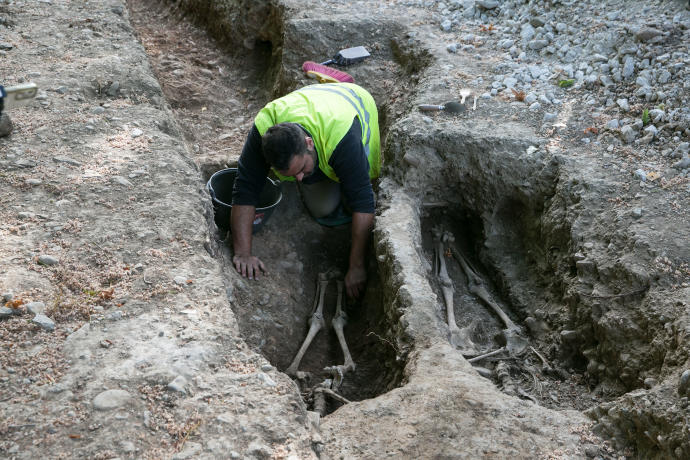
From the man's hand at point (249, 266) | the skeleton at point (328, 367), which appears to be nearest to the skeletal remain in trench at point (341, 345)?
the skeleton at point (328, 367)

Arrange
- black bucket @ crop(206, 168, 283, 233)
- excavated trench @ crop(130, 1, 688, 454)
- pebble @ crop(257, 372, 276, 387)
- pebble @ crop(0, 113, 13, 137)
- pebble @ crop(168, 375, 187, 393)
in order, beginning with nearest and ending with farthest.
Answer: pebble @ crop(168, 375, 187, 393)
pebble @ crop(257, 372, 276, 387)
excavated trench @ crop(130, 1, 688, 454)
pebble @ crop(0, 113, 13, 137)
black bucket @ crop(206, 168, 283, 233)

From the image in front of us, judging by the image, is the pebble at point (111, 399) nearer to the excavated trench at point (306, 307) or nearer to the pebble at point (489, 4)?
the excavated trench at point (306, 307)

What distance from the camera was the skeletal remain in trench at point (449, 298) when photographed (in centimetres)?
382

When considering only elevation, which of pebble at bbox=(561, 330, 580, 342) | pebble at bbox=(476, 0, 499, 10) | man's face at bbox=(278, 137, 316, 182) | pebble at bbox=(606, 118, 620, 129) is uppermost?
pebble at bbox=(476, 0, 499, 10)

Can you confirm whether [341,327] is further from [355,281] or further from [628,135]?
[628,135]

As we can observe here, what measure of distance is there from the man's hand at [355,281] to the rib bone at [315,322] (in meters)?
0.18

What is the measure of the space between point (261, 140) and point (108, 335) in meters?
1.71

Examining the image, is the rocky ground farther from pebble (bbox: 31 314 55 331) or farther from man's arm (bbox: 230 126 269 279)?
man's arm (bbox: 230 126 269 279)

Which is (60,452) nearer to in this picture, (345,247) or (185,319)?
(185,319)

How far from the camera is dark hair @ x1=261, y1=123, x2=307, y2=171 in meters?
3.79

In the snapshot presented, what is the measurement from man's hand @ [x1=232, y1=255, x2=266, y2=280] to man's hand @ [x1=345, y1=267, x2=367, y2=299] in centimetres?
58

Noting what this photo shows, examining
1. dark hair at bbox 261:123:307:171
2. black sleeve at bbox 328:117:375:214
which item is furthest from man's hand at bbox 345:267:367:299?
dark hair at bbox 261:123:307:171

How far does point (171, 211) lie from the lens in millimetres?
3602

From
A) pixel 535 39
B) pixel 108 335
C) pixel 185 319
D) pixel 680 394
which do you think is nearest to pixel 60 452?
pixel 108 335
